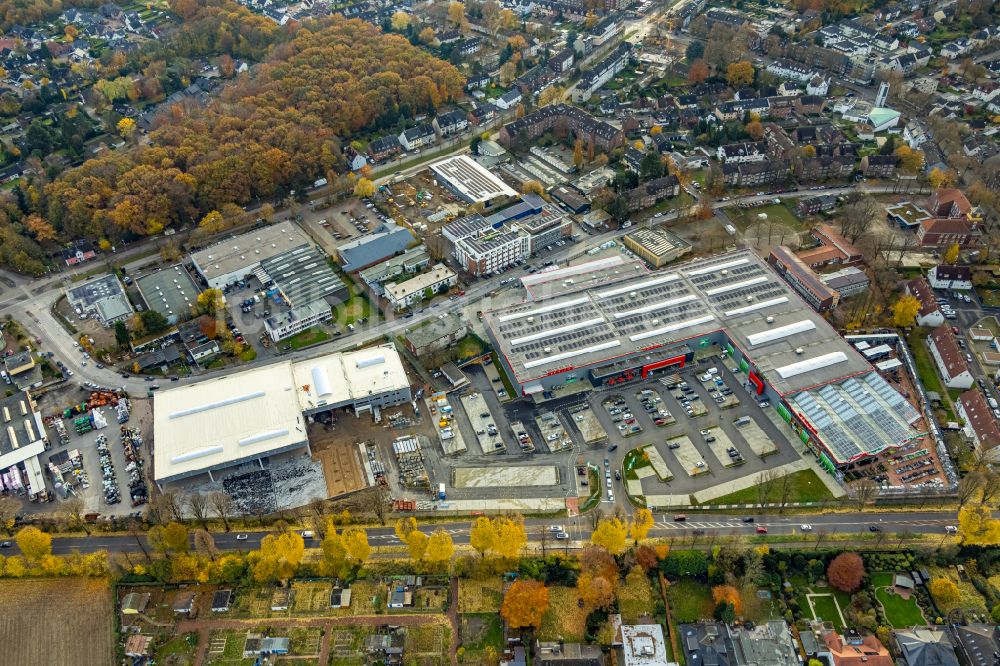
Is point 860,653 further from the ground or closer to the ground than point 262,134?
closer to the ground

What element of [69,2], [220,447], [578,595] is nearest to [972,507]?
[578,595]

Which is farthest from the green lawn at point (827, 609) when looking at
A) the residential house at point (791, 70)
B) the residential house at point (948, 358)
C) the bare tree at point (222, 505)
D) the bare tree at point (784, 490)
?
the residential house at point (791, 70)

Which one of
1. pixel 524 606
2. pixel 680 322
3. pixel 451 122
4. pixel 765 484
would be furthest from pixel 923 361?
pixel 451 122

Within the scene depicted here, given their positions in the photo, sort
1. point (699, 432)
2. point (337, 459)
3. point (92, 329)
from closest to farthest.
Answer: point (337, 459)
point (699, 432)
point (92, 329)

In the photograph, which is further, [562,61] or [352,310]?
[562,61]

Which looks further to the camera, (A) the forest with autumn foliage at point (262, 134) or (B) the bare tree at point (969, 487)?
(A) the forest with autumn foliage at point (262, 134)

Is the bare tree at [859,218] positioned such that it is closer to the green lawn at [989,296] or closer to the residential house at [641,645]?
the green lawn at [989,296]

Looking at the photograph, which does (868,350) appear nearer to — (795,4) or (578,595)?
(578,595)

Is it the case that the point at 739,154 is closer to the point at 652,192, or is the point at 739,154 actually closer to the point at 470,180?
the point at 652,192

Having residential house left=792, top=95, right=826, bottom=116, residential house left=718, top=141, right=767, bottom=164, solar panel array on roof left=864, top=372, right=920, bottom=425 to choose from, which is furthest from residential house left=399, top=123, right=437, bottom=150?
solar panel array on roof left=864, top=372, right=920, bottom=425
